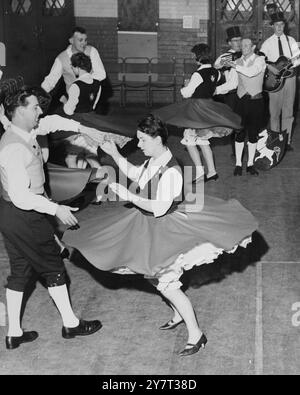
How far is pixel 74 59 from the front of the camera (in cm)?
770

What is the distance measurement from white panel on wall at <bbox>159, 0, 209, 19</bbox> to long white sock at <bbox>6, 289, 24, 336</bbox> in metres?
10.5

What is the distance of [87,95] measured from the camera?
26.4 feet

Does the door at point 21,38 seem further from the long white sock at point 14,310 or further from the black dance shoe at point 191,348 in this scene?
the black dance shoe at point 191,348

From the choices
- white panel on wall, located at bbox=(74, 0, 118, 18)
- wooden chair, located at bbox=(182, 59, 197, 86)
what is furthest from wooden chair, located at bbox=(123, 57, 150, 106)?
white panel on wall, located at bbox=(74, 0, 118, 18)

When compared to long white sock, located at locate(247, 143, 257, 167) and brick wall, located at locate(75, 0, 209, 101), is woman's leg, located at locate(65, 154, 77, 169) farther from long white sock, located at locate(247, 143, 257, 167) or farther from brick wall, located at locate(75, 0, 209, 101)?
brick wall, located at locate(75, 0, 209, 101)

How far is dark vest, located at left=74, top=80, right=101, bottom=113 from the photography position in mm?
7953

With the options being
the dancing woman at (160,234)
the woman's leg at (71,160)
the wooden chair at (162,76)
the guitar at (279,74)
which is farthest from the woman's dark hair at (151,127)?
the wooden chair at (162,76)

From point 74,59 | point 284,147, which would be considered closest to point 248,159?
point 284,147

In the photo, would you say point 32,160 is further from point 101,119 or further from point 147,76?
point 147,76

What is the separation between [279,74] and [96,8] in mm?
5733

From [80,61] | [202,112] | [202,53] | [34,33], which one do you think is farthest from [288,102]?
[34,33]

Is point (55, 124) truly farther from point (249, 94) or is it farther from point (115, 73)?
point (115, 73)

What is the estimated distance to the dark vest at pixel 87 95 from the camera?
7953 millimetres

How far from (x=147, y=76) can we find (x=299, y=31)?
302 centimetres
